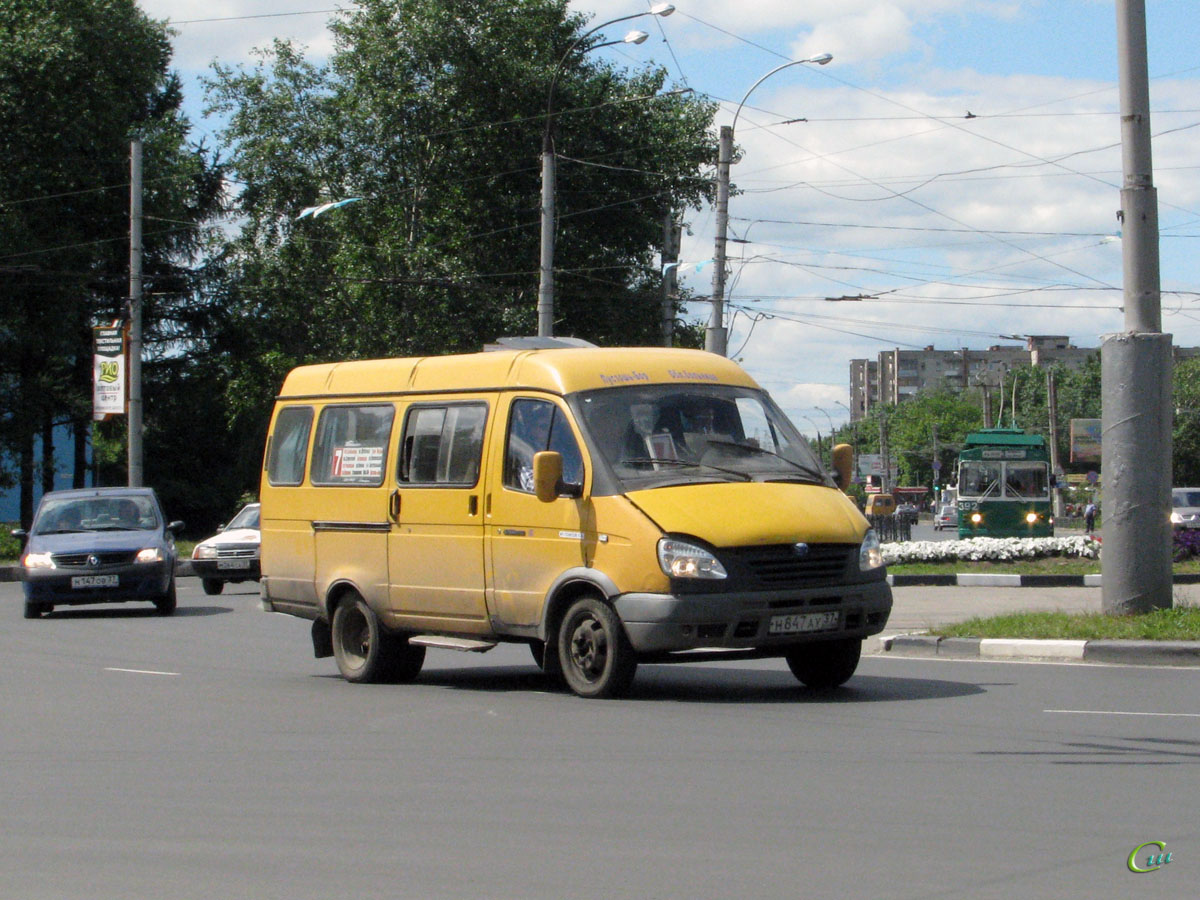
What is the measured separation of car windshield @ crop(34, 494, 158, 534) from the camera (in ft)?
76.0

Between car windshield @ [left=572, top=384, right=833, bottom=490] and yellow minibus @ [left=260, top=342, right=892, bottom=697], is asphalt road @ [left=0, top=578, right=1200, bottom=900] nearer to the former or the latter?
yellow minibus @ [left=260, top=342, right=892, bottom=697]

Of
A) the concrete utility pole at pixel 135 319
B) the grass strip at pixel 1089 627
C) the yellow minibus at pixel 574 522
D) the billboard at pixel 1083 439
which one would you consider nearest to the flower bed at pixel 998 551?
the grass strip at pixel 1089 627

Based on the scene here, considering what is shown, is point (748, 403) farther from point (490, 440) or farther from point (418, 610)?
point (418, 610)

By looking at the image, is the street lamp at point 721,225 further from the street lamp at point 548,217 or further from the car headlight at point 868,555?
the car headlight at point 868,555

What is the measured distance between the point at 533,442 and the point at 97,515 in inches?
536

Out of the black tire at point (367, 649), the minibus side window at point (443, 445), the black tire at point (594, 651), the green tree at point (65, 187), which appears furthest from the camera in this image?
the green tree at point (65, 187)

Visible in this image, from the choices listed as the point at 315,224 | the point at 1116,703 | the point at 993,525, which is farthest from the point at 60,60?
the point at 1116,703

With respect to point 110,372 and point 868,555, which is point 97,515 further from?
point 868,555

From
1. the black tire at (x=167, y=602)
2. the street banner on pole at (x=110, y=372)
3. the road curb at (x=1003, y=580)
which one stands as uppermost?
the street banner on pole at (x=110, y=372)

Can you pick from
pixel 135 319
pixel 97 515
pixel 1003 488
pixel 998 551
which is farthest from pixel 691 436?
pixel 1003 488


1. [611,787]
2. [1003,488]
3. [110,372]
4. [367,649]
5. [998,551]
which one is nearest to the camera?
[611,787]

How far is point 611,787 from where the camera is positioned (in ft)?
24.4

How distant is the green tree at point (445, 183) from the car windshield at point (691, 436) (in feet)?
108

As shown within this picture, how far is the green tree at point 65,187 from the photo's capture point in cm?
4581
